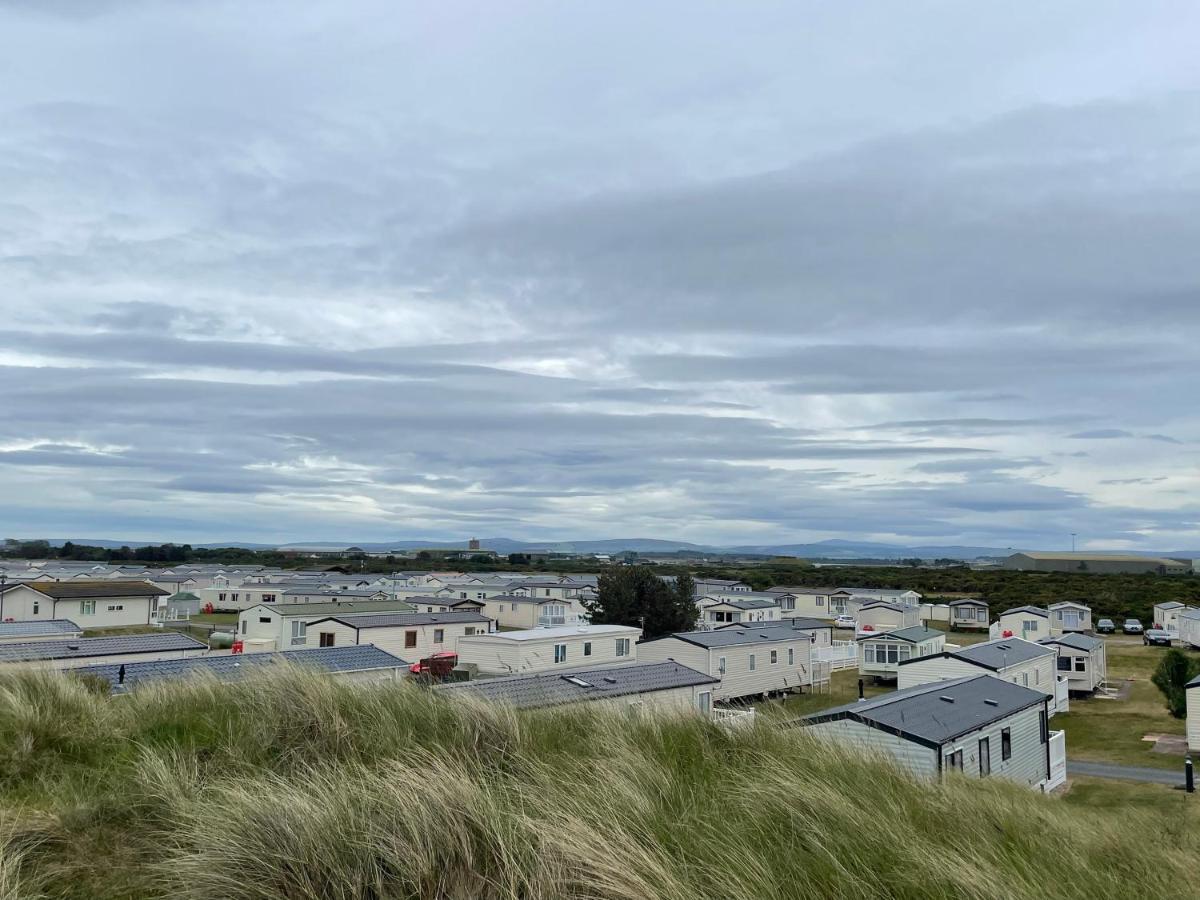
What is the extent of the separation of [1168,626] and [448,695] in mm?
64073

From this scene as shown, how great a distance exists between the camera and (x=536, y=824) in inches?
184

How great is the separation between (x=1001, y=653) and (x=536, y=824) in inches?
1152

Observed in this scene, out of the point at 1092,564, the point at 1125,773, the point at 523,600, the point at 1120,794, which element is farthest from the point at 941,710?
the point at 1092,564

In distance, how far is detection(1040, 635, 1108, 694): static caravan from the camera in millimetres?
35531

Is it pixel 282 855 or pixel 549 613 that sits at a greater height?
pixel 282 855

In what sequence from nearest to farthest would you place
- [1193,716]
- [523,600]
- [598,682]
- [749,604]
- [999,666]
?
[598,682] → [1193,716] → [999,666] → [523,600] → [749,604]

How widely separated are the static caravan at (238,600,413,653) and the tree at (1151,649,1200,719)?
110 feet

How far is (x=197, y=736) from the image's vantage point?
7.80 meters

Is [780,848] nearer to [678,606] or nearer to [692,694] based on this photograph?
[692,694]

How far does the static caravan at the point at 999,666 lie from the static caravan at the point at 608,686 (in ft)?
26.8

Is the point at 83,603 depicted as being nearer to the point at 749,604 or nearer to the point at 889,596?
the point at 749,604

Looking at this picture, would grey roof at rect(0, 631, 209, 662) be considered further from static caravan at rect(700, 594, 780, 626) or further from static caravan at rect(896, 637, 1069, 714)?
static caravan at rect(700, 594, 780, 626)

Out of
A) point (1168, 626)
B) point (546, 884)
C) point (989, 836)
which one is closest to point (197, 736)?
point (546, 884)

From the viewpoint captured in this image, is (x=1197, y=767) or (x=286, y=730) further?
(x=1197, y=767)
